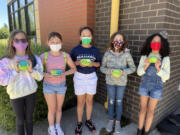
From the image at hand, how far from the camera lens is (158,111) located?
9.71 feet

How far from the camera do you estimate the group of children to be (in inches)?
80.6

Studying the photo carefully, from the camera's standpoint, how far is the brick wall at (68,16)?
3.68 metres

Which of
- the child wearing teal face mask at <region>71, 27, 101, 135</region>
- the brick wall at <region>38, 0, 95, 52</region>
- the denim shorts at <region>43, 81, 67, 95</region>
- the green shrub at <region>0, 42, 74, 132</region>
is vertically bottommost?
the green shrub at <region>0, 42, 74, 132</region>

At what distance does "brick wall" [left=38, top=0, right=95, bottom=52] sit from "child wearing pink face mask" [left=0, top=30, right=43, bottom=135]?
198 centimetres

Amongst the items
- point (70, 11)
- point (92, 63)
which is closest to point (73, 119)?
point (92, 63)

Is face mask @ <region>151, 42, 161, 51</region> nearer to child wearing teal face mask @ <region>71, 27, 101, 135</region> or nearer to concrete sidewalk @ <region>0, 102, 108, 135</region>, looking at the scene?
child wearing teal face mask @ <region>71, 27, 101, 135</region>

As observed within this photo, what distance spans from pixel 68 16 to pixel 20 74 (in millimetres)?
2844

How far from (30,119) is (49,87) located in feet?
1.85

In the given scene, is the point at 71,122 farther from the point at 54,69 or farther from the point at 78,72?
the point at 54,69

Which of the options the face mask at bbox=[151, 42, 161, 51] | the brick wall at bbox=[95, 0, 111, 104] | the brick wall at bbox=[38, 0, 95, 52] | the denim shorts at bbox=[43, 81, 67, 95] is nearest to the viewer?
the face mask at bbox=[151, 42, 161, 51]

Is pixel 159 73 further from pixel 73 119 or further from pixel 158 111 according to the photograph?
pixel 73 119

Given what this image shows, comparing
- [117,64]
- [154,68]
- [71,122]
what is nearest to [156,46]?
[154,68]

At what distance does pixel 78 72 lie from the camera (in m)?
2.60

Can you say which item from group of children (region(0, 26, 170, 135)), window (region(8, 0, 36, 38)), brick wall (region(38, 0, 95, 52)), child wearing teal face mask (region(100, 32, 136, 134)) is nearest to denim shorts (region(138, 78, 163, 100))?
group of children (region(0, 26, 170, 135))
